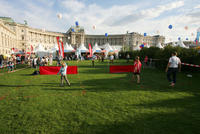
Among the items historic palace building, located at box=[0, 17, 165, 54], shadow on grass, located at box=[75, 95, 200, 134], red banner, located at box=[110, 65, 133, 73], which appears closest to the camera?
shadow on grass, located at box=[75, 95, 200, 134]

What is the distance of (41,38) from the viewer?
91062mm

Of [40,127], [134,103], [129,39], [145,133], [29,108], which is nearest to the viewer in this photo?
[145,133]

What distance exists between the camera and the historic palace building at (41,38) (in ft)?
175

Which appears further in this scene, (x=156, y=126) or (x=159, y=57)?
(x=159, y=57)

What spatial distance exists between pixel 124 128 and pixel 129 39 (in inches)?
4951

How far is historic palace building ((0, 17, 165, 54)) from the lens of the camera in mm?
53250

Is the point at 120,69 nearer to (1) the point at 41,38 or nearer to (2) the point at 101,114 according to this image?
(2) the point at 101,114

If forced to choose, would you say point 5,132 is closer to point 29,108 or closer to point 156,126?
point 29,108

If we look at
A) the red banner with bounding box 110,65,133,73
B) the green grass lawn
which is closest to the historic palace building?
the red banner with bounding box 110,65,133,73

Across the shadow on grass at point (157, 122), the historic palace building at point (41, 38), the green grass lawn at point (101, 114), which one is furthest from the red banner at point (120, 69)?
the historic palace building at point (41, 38)

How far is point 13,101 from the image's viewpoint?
5445 mm

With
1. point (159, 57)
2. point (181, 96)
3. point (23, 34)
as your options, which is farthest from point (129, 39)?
point (181, 96)

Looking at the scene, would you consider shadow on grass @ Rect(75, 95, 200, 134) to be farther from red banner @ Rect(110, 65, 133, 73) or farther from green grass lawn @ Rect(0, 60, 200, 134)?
red banner @ Rect(110, 65, 133, 73)

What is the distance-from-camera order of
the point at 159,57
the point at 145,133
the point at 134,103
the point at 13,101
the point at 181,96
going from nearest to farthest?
the point at 145,133 < the point at 134,103 < the point at 13,101 < the point at 181,96 < the point at 159,57
